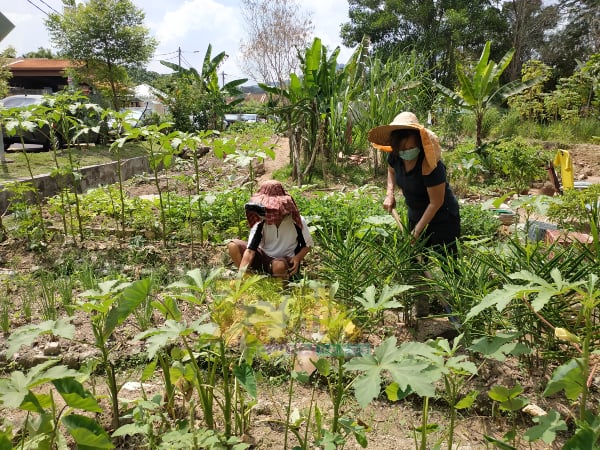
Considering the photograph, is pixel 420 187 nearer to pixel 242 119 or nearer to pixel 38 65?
pixel 242 119

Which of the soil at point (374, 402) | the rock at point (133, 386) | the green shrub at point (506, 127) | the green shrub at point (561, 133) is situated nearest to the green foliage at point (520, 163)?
the green shrub at point (561, 133)

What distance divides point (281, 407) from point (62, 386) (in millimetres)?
1170

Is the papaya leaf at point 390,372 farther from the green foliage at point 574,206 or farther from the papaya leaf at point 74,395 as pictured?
the green foliage at point 574,206

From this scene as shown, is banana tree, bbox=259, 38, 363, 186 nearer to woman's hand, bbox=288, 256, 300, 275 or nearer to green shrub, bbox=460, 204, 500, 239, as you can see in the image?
green shrub, bbox=460, 204, 500, 239

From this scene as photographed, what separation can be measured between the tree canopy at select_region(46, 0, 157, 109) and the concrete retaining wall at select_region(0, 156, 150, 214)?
29.7 feet

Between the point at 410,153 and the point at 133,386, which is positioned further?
the point at 410,153

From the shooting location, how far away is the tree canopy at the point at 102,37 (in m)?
18.7

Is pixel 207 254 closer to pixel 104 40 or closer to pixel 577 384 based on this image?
pixel 577 384

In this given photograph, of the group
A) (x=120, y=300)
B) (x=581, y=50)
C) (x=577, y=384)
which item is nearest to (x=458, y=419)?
(x=577, y=384)

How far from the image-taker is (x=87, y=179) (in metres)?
8.32

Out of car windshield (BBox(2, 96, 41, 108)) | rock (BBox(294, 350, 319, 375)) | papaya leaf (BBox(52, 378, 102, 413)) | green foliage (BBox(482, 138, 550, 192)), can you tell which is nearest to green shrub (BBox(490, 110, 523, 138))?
green foliage (BBox(482, 138, 550, 192))

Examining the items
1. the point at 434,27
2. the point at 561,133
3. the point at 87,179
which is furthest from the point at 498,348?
the point at 434,27

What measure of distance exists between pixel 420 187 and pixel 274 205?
1.09m

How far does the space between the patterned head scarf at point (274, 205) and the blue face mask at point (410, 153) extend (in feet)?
3.17
